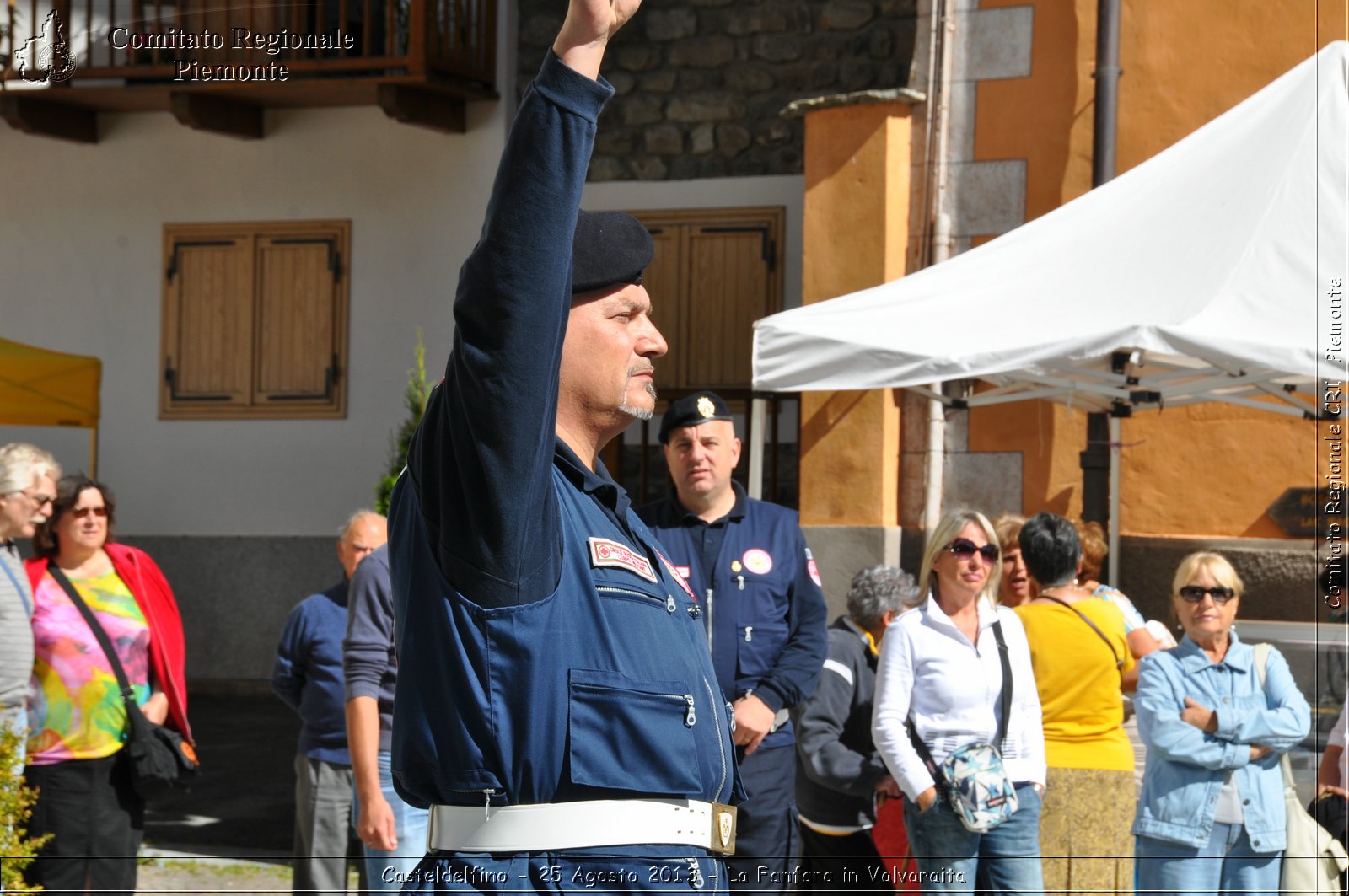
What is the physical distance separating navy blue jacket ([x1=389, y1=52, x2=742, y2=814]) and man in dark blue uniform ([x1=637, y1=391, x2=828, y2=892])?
2668mm

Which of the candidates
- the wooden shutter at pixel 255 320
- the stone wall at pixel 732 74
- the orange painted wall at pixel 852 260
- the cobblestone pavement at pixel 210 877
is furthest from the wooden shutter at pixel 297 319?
the cobblestone pavement at pixel 210 877

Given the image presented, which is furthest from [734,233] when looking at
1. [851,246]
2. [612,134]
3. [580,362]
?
[580,362]

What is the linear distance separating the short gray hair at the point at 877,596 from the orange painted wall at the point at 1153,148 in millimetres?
3889

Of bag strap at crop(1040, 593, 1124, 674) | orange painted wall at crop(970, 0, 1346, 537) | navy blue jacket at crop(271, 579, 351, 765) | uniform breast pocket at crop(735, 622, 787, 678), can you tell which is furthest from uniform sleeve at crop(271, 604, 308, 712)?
orange painted wall at crop(970, 0, 1346, 537)

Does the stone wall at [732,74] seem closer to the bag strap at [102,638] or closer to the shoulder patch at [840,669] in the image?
the shoulder patch at [840,669]

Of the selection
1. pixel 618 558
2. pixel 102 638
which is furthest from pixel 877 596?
pixel 618 558

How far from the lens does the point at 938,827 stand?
442 centimetres

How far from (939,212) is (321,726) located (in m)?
5.47

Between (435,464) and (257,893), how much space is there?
5170 mm

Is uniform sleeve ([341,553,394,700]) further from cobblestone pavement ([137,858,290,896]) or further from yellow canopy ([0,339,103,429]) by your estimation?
yellow canopy ([0,339,103,429])

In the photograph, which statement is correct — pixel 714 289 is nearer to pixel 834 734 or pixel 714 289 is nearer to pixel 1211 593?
pixel 834 734

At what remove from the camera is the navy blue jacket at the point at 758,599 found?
4.76 metres

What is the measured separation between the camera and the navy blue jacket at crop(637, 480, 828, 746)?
4.76 m

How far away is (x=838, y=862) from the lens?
500 centimetres
